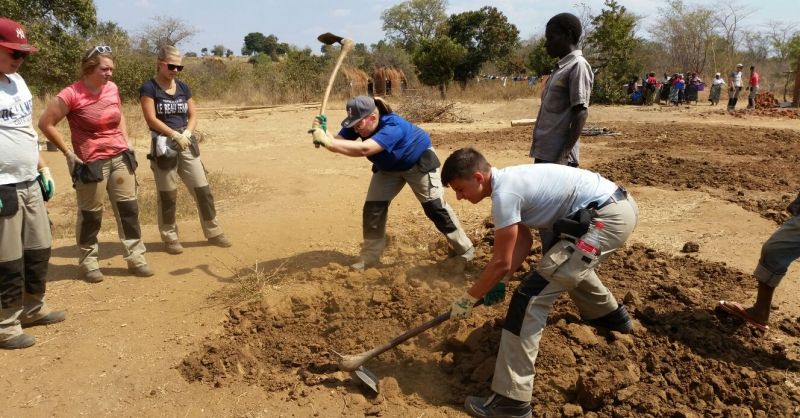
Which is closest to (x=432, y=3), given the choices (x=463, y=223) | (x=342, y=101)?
(x=342, y=101)

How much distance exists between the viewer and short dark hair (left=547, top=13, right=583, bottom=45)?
3520 mm

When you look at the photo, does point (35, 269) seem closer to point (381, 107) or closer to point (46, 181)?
point (46, 181)

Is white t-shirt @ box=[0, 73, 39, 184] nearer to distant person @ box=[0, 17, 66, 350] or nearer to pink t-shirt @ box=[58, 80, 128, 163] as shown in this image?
distant person @ box=[0, 17, 66, 350]

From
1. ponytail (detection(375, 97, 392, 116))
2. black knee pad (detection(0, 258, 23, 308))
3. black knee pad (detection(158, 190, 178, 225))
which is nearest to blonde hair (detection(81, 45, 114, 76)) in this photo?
black knee pad (detection(158, 190, 178, 225))

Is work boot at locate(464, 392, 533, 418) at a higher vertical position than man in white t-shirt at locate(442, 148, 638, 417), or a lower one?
lower

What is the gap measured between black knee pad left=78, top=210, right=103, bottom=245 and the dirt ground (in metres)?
0.36

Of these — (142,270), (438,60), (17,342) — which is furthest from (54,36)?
(17,342)

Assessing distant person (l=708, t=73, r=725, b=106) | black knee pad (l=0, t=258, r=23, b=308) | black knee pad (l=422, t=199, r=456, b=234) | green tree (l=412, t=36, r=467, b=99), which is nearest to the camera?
black knee pad (l=0, t=258, r=23, b=308)

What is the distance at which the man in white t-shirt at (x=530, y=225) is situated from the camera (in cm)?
262

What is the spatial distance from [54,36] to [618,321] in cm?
1778

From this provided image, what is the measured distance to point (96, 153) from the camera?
163 inches

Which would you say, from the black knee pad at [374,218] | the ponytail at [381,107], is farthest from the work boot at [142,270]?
the ponytail at [381,107]

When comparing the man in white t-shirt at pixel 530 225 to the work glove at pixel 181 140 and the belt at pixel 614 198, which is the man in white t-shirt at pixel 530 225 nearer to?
the belt at pixel 614 198

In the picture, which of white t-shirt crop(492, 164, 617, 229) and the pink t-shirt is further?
the pink t-shirt
